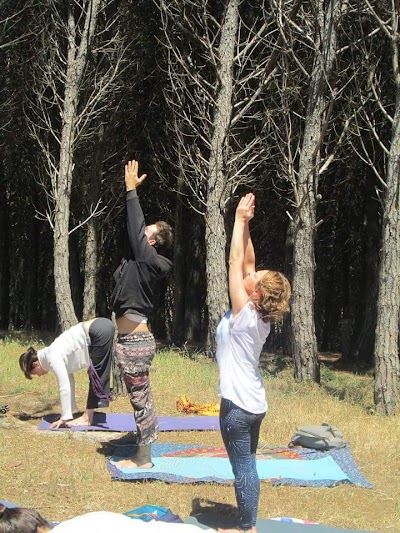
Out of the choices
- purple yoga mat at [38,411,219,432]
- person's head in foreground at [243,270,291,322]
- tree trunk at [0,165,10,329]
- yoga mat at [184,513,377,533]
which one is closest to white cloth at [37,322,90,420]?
purple yoga mat at [38,411,219,432]

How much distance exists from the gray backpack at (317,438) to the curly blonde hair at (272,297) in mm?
2909

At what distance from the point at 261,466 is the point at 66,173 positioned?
10.1 m

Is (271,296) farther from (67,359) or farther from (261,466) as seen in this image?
(67,359)

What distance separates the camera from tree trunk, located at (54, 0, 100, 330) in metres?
15.5

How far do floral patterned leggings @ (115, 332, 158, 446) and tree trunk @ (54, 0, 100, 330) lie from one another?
9250mm

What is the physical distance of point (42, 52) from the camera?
1659 cm

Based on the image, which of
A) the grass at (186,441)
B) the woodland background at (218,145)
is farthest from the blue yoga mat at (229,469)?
the woodland background at (218,145)

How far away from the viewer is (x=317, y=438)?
7.40 m

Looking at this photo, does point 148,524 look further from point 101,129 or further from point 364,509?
point 101,129

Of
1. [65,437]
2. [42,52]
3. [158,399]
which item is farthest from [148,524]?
[42,52]

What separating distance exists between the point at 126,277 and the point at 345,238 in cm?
1629

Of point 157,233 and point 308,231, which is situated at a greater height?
point 308,231

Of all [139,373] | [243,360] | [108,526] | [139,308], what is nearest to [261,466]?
[139,373]

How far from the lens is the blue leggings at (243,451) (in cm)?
487
